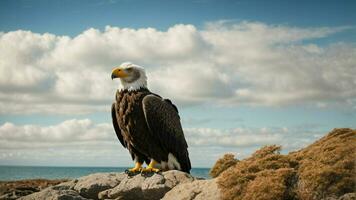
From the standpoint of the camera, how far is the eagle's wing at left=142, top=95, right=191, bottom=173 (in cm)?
1111

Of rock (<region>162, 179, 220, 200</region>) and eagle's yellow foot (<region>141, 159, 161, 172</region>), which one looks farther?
eagle's yellow foot (<region>141, 159, 161, 172</region>)

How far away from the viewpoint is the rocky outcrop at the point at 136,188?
929cm

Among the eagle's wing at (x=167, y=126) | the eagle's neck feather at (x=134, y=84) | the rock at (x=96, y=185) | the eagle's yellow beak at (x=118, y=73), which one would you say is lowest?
the rock at (x=96, y=185)

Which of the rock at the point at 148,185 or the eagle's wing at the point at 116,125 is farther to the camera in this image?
the eagle's wing at the point at 116,125

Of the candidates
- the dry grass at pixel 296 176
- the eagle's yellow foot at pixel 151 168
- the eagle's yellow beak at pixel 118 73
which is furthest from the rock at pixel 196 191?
the eagle's yellow beak at pixel 118 73

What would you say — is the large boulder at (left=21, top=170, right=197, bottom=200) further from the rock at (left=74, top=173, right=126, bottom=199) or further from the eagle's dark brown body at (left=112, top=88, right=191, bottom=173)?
the eagle's dark brown body at (left=112, top=88, right=191, bottom=173)

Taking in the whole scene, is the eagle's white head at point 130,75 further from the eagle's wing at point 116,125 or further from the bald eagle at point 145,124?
the eagle's wing at point 116,125

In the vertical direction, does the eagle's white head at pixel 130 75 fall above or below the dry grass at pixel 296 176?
above

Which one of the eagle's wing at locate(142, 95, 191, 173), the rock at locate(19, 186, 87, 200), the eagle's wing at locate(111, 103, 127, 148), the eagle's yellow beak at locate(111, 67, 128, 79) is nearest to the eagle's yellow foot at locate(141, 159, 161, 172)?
the eagle's wing at locate(142, 95, 191, 173)

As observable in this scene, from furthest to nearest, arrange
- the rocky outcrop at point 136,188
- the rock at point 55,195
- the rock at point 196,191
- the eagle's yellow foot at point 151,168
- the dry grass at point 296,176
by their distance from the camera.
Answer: the eagle's yellow foot at point 151,168
the rock at point 55,195
the rocky outcrop at point 136,188
the rock at point 196,191
the dry grass at point 296,176

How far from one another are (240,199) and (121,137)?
5.03 meters

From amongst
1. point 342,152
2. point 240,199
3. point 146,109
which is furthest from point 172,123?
point 342,152

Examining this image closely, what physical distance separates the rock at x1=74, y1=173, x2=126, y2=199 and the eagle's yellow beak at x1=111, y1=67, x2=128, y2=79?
2726 millimetres

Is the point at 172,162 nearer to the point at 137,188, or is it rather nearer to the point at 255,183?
the point at 137,188
